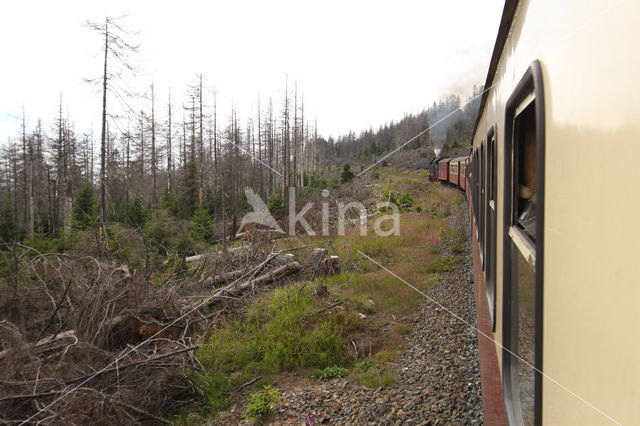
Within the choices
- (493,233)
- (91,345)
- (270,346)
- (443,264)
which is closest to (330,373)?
(270,346)

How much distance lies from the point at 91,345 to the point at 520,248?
5358 millimetres

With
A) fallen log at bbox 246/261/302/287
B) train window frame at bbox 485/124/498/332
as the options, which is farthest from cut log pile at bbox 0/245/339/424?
train window frame at bbox 485/124/498/332

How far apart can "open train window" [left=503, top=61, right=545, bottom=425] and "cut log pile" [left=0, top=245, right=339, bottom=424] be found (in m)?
4.22

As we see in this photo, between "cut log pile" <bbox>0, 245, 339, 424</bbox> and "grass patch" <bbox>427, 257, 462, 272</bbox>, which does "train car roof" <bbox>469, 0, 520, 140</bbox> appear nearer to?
"cut log pile" <bbox>0, 245, 339, 424</bbox>

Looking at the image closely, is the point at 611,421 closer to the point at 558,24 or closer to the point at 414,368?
the point at 558,24

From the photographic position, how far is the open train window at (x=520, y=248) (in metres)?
1.56

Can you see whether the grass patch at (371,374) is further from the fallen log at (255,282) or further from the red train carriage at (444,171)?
A: the red train carriage at (444,171)

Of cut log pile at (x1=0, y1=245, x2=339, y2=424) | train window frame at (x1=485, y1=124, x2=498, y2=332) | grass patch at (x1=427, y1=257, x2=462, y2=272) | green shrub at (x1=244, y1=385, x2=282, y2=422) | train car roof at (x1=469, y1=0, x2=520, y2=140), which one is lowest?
green shrub at (x1=244, y1=385, x2=282, y2=422)

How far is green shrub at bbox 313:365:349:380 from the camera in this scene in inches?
224

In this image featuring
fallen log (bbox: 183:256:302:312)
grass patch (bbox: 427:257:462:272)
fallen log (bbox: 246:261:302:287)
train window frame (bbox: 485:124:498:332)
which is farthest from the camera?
fallen log (bbox: 246:261:302:287)

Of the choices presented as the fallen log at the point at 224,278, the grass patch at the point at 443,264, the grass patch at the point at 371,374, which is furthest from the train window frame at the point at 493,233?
the fallen log at the point at 224,278

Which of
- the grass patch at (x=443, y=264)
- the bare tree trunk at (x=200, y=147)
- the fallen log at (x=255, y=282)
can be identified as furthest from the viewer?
the bare tree trunk at (x=200, y=147)

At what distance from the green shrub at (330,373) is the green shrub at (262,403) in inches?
27.9

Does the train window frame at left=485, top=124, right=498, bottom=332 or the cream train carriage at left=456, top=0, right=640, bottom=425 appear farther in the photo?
the train window frame at left=485, top=124, right=498, bottom=332
